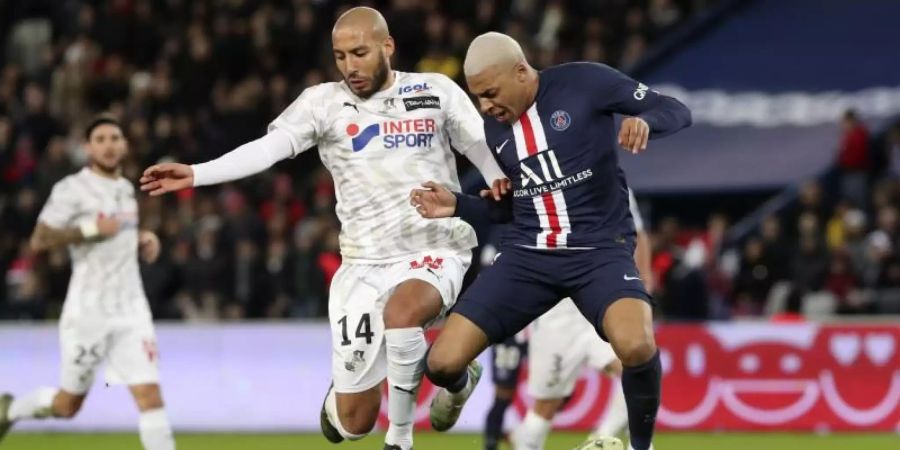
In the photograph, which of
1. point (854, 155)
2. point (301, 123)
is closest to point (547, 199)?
point (301, 123)

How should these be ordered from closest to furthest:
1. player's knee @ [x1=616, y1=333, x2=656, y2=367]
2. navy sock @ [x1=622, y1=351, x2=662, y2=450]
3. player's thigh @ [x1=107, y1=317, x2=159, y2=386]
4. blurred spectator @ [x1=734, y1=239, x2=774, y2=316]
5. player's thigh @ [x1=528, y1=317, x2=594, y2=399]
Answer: player's knee @ [x1=616, y1=333, x2=656, y2=367] → navy sock @ [x1=622, y1=351, x2=662, y2=450] → player's thigh @ [x1=107, y1=317, x2=159, y2=386] → player's thigh @ [x1=528, y1=317, x2=594, y2=399] → blurred spectator @ [x1=734, y1=239, x2=774, y2=316]

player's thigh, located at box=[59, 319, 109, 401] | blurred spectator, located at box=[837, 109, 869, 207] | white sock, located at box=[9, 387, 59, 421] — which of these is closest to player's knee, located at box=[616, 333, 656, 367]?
player's thigh, located at box=[59, 319, 109, 401]

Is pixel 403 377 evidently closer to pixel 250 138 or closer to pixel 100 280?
pixel 100 280

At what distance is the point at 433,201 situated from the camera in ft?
29.2

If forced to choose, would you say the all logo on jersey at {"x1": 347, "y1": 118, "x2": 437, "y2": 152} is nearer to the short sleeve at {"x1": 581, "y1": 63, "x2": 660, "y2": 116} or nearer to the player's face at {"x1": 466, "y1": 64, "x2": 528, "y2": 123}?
the player's face at {"x1": 466, "y1": 64, "x2": 528, "y2": 123}

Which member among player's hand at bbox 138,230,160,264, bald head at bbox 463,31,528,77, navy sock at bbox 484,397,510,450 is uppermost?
bald head at bbox 463,31,528,77

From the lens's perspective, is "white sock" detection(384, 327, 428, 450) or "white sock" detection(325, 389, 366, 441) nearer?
A: "white sock" detection(384, 327, 428, 450)

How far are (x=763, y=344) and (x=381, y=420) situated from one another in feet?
11.2

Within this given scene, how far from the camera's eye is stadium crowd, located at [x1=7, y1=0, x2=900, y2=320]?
56.3 ft

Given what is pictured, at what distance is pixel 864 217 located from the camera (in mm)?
18094

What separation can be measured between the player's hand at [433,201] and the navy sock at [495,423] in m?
3.60

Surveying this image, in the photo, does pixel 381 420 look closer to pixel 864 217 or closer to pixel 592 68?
pixel 864 217

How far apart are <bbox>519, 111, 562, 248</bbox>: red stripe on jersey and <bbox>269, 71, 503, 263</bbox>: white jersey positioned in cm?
53

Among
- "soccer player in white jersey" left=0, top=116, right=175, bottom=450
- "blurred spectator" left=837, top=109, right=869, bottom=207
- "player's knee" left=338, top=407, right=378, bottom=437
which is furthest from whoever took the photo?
"blurred spectator" left=837, top=109, right=869, bottom=207
